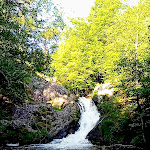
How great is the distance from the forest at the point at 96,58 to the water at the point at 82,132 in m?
1.15

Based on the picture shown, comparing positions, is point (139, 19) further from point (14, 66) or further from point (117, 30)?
point (14, 66)

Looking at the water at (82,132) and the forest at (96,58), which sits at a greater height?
the forest at (96,58)

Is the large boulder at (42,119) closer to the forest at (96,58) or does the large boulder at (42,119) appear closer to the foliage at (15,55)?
the forest at (96,58)

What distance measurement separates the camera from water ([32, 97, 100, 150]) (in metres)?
8.47

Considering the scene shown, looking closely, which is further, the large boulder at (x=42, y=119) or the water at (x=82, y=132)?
the large boulder at (x=42, y=119)

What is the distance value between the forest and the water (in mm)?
1150

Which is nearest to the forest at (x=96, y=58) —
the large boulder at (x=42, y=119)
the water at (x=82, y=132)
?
the large boulder at (x=42, y=119)

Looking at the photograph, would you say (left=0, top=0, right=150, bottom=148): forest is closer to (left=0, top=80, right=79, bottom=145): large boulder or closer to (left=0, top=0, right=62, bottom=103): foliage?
(left=0, top=0, right=62, bottom=103): foliage

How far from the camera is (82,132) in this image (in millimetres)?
11219

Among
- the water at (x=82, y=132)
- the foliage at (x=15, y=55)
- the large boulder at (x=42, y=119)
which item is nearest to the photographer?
the foliage at (x=15, y=55)

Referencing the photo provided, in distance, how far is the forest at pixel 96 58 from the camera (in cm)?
517

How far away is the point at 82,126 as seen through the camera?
12.0 metres

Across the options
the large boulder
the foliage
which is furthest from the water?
the foliage

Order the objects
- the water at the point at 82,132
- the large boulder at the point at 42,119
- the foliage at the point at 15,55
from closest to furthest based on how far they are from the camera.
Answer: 1. the foliage at the point at 15,55
2. the water at the point at 82,132
3. the large boulder at the point at 42,119
